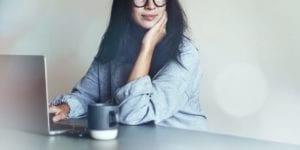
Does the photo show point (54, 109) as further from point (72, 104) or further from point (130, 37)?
point (130, 37)

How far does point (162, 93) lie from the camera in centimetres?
208

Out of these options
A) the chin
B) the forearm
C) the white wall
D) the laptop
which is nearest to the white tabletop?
the laptop

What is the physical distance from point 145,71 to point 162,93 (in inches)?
5.7

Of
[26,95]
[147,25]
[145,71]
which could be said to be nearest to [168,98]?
[145,71]

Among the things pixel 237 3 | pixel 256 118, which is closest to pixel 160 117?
pixel 256 118

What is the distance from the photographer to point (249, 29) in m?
1.87

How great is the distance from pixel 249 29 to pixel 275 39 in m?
0.11

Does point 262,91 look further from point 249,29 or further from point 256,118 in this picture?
point 249,29

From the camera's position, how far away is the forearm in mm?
2158

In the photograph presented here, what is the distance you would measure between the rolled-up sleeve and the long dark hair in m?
0.05

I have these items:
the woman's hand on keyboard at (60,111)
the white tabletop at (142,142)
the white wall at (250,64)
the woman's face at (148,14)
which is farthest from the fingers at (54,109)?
the white wall at (250,64)

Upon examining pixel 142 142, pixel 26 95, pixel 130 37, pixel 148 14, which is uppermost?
pixel 148 14

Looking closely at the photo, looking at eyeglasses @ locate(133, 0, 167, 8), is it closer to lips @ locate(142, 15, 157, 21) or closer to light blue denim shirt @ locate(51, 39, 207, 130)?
lips @ locate(142, 15, 157, 21)

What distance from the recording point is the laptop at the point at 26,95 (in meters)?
1.60
